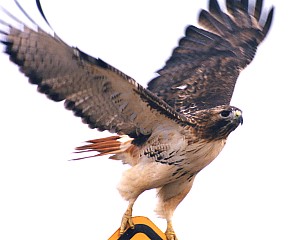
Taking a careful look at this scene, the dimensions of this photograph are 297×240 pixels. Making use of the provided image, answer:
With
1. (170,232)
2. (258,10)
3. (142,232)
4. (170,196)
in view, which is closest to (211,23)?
(258,10)

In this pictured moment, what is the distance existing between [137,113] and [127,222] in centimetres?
106

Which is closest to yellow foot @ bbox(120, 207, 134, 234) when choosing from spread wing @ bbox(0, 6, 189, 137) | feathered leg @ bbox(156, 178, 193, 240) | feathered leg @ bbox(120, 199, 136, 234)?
feathered leg @ bbox(120, 199, 136, 234)

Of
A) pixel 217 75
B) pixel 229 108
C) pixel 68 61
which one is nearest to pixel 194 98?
pixel 217 75

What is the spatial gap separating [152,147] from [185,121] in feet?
1.06

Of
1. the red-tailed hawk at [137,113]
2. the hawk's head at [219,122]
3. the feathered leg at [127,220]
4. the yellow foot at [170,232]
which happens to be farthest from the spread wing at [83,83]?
the yellow foot at [170,232]

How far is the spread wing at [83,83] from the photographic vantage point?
7453 millimetres

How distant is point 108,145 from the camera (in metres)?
8.23

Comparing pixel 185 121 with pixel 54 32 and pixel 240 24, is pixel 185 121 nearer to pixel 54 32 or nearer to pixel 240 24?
pixel 54 32

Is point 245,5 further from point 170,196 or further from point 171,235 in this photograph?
point 171,235

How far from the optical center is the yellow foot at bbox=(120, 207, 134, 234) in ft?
22.4

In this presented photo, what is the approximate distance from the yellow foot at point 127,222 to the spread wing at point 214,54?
1848mm

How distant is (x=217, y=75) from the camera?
→ 9820 mm

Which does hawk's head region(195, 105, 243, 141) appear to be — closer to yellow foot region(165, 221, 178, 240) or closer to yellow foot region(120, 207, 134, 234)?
yellow foot region(165, 221, 178, 240)

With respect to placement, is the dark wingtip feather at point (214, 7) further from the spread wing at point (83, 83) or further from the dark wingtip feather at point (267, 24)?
the spread wing at point (83, 83)
